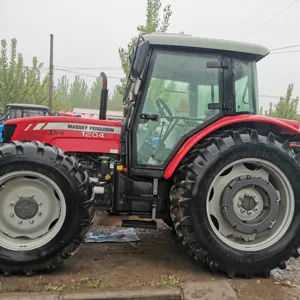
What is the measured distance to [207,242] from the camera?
9.70ft

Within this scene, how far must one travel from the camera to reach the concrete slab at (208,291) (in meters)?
2.58

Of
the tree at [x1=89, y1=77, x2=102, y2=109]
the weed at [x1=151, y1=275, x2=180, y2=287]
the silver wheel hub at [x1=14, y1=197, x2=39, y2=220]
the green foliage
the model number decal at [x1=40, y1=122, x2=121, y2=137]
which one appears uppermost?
the tree at [x1=89, y1=77, x2=102, y2=109]

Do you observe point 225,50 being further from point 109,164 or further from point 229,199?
point 109,164

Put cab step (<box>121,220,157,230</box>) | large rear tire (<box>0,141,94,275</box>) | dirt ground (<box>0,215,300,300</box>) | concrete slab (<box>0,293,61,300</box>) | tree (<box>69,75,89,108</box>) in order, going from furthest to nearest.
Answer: tree (<box>69,75,89,108</box>)
cab step (<box>121,220,157,230</box>)
large rear tire (<box>0,141,94,275</box>)
dirt ground (<box>0,215,300,300</box>)
concrete slab (<box>0,293,61,300</box>)

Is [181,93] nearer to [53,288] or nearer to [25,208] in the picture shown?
[25,208]

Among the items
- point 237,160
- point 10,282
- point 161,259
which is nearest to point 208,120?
point 237,160

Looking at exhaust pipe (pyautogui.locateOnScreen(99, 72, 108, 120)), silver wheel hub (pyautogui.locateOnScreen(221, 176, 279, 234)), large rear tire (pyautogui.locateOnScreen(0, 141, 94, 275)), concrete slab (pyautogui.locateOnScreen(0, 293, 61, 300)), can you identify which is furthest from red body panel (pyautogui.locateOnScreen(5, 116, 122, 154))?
concrete slab (pyautogui.locateOnScreen(0, 293, 61, 300))

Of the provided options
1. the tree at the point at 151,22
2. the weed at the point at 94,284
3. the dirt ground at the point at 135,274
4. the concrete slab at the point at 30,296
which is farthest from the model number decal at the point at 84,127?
the tree at the point at 151,22

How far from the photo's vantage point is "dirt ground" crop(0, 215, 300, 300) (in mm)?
2682

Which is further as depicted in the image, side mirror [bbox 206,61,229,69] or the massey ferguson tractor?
side mirror [bbox 206,61,229,69]

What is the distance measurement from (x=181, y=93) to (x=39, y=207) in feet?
5.71

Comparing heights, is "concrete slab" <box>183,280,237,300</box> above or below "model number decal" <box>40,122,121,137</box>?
below

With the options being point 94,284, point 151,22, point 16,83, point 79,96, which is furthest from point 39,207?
point 79,96

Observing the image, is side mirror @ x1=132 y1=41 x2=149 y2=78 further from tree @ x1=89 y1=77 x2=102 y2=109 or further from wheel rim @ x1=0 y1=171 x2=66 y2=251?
tree @ x1=89 y1=77 x2=102 y2=109
